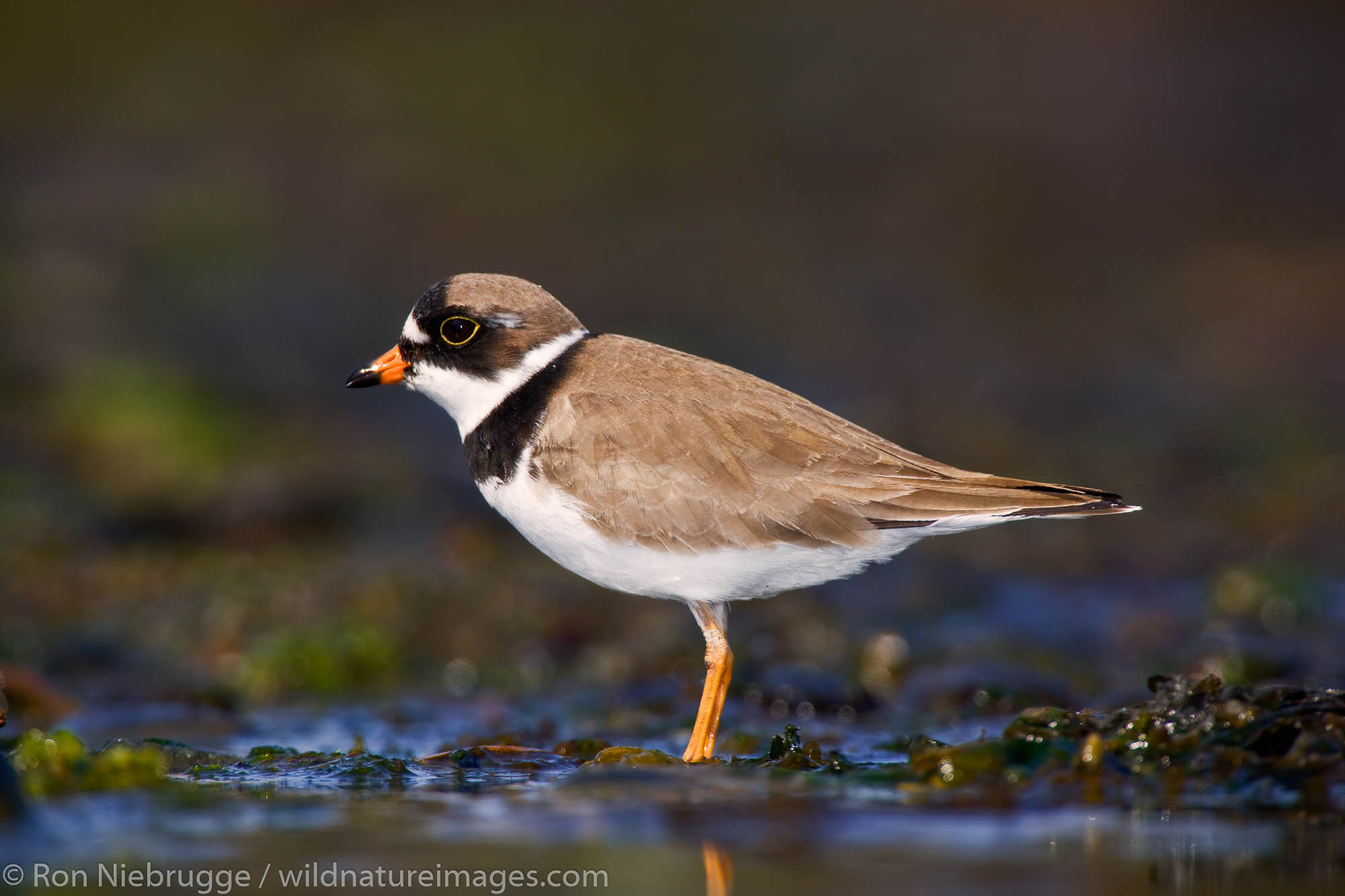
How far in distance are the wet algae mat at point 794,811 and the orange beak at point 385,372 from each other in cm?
179

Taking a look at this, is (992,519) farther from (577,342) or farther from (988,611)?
(988,611)

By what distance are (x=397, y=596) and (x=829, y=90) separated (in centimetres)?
1222

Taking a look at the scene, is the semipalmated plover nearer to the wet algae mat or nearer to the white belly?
the white belly

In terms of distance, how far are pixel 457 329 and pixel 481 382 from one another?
286 millimetres

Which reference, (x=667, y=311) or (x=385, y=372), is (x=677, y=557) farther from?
(x=667, y=311)

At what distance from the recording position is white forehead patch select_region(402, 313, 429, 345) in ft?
23.2

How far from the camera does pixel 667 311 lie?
17094 mm

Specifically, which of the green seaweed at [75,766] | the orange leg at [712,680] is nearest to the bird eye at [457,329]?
the orange leg at [712,680]

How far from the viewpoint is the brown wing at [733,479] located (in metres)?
6.42

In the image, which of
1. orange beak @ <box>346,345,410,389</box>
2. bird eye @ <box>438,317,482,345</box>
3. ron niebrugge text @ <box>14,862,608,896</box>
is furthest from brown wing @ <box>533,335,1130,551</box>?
ron niebrugge text @ <box>14,862,608,896</box>

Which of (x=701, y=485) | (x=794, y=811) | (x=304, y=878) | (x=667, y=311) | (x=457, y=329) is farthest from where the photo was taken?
(x=667, y=311)

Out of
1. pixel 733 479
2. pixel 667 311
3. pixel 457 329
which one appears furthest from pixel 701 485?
pixel 667 311

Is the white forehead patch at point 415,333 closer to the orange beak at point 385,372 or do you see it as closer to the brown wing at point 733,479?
the orange beak at point 385,372

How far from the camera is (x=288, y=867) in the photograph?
4969mm
